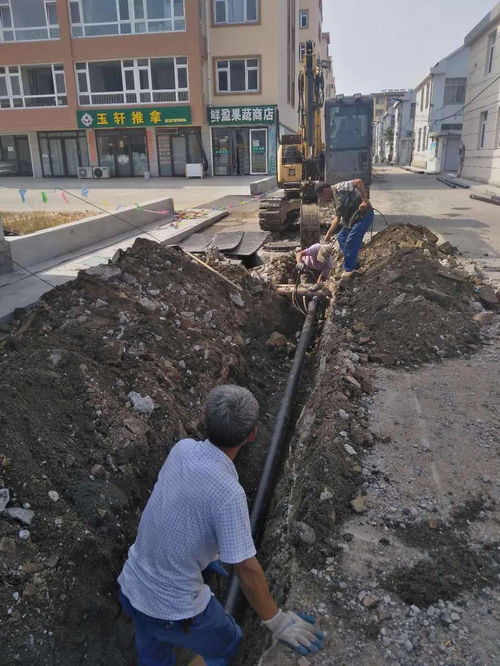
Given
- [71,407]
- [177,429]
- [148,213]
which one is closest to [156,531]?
[71,407]

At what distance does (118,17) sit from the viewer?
1128 inches

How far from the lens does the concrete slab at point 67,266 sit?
22.2 feet

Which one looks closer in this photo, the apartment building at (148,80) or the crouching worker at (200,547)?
the crouching worker at (200,547)

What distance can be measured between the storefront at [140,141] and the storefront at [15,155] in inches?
210

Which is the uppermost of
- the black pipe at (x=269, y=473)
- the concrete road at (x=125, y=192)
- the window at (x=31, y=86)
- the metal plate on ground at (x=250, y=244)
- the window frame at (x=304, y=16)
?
the window frame at (x=304, y=16)

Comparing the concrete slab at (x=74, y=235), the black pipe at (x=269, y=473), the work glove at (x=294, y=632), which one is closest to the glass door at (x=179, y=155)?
the concrete slab at (x=74, y=235)

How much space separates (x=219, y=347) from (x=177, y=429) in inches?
68.7

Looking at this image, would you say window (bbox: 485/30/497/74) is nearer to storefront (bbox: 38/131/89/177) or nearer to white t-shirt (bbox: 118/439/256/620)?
storefront (bbox: 38/131/89/177)

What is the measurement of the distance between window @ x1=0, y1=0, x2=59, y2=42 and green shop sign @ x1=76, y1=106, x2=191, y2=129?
4.50m

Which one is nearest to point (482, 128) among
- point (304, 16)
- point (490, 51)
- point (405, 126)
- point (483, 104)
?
point (483, 104)

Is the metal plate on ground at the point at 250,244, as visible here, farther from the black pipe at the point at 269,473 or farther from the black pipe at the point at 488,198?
the black pipe at the point at 488,198

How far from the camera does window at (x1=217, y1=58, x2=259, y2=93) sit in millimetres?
30062

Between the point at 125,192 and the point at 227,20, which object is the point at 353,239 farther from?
the point at 227,20

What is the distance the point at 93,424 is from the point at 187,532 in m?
2.06
